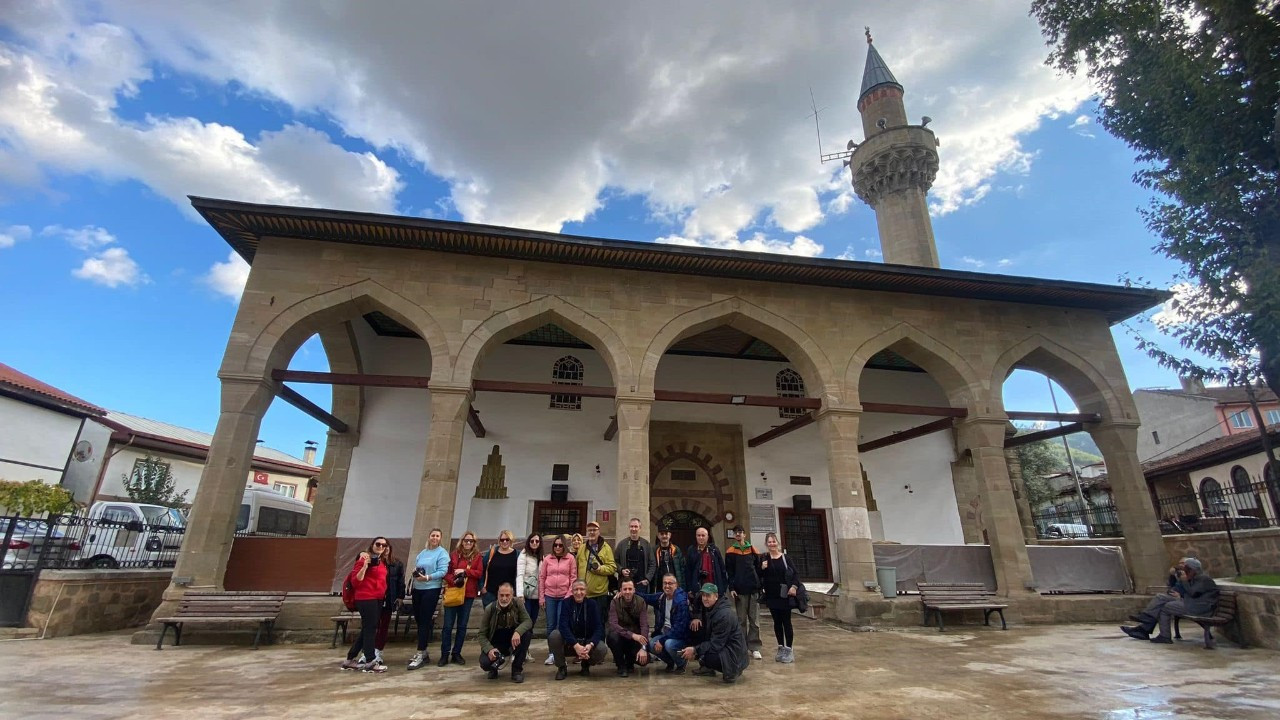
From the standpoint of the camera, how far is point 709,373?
13016 mm

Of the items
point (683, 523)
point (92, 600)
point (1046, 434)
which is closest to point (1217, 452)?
point (1046, 434)

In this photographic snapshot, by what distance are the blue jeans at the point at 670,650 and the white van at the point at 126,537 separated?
7.70m

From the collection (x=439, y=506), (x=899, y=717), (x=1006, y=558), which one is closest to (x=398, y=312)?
(x=439, y=506)

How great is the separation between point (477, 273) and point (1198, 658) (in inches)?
399

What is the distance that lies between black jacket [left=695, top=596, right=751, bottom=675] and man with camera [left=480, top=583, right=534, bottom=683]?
1.54 m

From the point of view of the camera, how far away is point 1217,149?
8344 mm

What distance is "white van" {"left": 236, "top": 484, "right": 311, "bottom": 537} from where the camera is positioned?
12688mm

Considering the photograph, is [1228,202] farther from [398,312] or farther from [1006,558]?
[398,312]

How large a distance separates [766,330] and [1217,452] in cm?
1578

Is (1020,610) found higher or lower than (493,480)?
lower

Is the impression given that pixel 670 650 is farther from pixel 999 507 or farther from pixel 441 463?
pixel 999 507

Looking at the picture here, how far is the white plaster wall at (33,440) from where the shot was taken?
12156 millimetres

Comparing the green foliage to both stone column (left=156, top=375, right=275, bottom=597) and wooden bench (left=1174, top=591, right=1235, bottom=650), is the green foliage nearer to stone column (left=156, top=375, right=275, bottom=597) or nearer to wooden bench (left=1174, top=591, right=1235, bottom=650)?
stone column (left=156, top=375, right=275, bottom=597)

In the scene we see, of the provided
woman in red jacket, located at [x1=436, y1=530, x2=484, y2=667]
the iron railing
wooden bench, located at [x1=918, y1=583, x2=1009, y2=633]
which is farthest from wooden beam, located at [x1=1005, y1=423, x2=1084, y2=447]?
the iron railing
